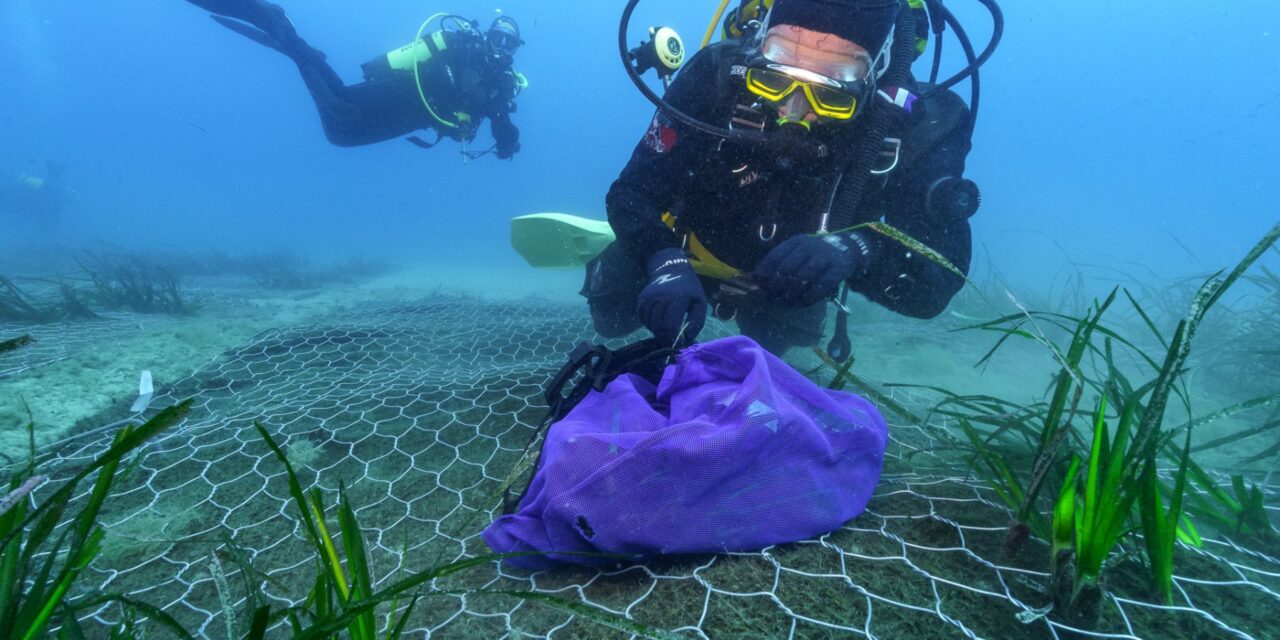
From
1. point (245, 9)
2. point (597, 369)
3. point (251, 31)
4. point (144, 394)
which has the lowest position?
point (144, 394)

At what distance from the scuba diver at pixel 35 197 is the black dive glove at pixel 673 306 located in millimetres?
35312

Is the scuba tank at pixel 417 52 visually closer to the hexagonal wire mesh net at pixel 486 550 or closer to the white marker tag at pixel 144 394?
the white marker tag at pixel 144 394

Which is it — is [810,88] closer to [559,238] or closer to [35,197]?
[559,238]

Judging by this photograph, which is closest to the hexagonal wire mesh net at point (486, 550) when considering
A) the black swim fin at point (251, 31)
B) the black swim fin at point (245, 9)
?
the black swim fin at point (245, 9)

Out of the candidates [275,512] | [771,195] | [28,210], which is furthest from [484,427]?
[28,210]

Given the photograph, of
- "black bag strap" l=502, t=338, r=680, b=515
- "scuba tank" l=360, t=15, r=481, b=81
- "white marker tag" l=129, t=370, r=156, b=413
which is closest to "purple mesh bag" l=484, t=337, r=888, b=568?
"black bag strap" l=502, t=338, r=680, b=515

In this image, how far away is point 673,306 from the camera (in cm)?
279

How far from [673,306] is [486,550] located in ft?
5.00

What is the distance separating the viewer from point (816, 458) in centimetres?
162

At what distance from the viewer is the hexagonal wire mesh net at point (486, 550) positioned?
126 cm

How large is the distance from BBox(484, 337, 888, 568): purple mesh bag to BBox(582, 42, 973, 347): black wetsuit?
2.12 meters

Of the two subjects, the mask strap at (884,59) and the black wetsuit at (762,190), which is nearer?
the mask strap at (884,59)

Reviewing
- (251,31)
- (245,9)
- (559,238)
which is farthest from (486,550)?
(251,31)

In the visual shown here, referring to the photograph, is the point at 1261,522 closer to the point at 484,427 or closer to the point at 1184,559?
the point at 1184,559
